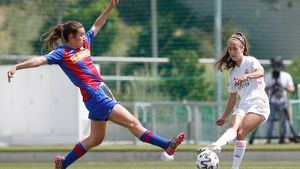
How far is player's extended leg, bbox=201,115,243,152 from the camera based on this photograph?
43.6ft

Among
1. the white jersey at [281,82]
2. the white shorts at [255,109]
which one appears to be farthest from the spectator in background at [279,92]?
the white shorts at [255,109]

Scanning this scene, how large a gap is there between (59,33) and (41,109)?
1478cm

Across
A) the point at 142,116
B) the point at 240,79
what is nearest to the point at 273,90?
the point at 142,116

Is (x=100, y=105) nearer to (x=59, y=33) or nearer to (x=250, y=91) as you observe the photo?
(x=59, y=33)

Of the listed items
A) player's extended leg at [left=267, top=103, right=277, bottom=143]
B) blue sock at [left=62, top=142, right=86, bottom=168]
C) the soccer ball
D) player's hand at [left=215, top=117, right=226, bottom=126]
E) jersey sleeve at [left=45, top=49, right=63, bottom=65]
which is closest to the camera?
the soccer ball

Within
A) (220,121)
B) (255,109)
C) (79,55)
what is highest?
(79,55)

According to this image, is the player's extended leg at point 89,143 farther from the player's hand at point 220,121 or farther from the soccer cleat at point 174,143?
the player's hand at point 220,121

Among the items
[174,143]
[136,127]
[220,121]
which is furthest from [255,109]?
[136,127]

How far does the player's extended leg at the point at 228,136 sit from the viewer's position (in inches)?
524

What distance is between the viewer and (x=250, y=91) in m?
14.0

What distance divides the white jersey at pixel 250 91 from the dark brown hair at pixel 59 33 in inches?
85.6

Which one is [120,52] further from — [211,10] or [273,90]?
[273,90]

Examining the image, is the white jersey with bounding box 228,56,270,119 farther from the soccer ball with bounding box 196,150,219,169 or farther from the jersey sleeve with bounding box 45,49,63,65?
the jersey sleeve with bounding box 45,49,63,65

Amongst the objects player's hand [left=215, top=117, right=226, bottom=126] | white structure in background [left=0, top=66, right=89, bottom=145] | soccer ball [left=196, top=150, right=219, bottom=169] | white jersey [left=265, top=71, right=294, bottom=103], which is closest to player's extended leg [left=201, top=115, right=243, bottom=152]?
soccer ball [left=196, top=150, right=219, bottom=169]
